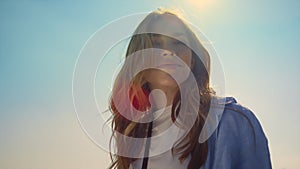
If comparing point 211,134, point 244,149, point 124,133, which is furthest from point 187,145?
point 124,133

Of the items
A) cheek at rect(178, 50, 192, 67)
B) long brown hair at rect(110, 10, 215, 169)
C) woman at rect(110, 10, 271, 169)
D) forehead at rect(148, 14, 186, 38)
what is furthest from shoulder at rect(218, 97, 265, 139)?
forehead at rect(148, 14, 186, 38)

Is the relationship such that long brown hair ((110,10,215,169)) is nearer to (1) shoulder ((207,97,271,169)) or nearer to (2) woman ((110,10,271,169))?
(2) woman ((110,10,271,169))

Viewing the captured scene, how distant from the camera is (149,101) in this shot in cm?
432

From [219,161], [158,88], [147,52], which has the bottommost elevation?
[219,161]

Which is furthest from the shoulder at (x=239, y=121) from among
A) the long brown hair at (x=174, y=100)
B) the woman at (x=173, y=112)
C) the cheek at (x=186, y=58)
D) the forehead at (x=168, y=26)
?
the forehead at (x=168, y=26)

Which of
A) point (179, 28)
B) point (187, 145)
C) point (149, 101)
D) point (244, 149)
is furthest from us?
point (149, 101)

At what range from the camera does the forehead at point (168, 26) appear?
13.2 feet

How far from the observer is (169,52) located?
13.0 ft

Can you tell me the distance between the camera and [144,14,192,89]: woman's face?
3.91 m

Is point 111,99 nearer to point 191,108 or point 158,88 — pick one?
point 158,88

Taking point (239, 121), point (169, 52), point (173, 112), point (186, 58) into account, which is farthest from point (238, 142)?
point (169, 52)

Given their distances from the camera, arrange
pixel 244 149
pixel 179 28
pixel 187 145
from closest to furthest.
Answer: pixel 244 149 < pixel 187 145 < pixel 179 28

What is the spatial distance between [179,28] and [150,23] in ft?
1.11

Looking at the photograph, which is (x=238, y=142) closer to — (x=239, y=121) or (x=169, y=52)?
(x=239, y=121)
